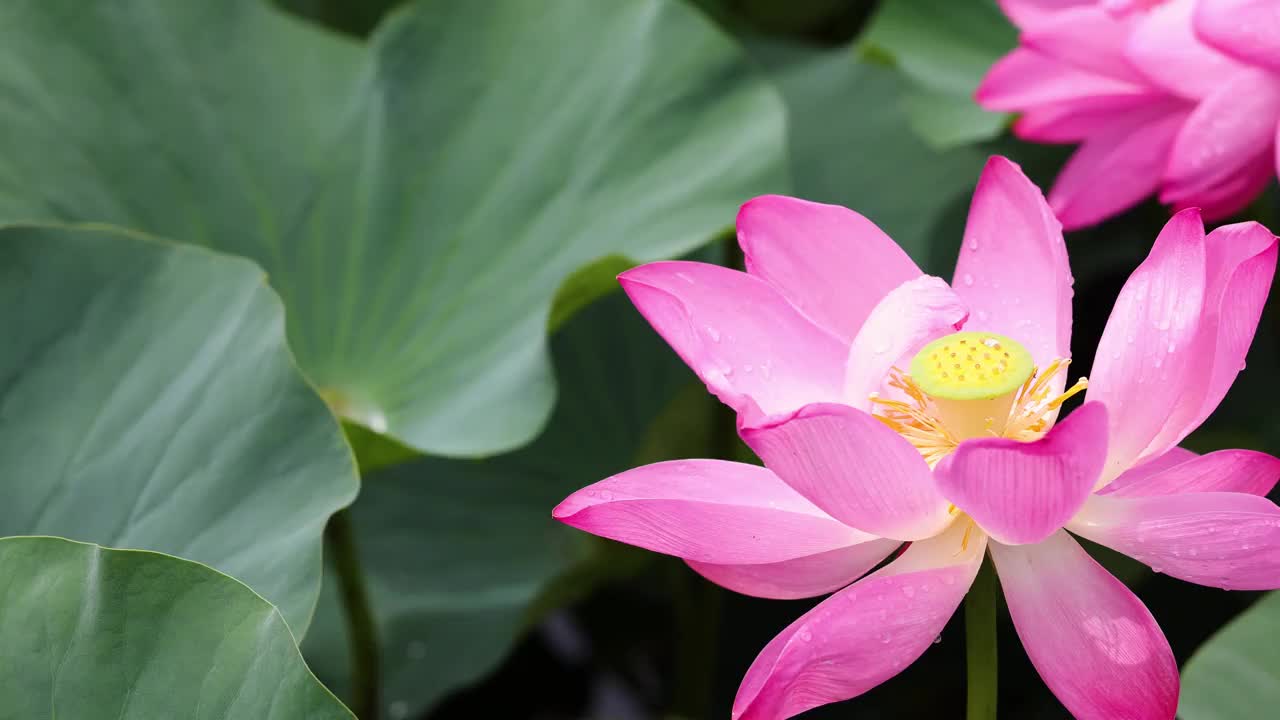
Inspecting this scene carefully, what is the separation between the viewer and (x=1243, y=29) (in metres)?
0.69

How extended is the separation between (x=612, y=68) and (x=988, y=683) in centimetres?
68

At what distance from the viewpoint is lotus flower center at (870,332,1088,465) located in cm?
49

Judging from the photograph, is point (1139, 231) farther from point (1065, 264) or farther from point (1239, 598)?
point (1065, 264)

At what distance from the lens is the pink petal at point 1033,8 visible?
2.79ft

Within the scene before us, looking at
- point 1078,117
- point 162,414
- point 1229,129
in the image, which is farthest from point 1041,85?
point 162,414

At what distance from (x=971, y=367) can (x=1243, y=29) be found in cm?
32

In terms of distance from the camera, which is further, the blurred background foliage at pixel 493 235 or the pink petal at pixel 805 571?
the blurred background foliage at pixel 493 235

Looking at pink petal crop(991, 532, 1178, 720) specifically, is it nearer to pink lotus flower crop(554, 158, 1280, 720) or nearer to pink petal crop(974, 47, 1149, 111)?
pink lotus flower crop(554, 158, 1280, 720)

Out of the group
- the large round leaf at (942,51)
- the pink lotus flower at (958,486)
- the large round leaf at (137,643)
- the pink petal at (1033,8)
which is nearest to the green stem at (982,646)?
the pink lotus flower at (958,486)

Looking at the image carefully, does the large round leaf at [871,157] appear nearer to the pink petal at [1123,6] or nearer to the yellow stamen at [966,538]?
the pink petal at [1123,6]

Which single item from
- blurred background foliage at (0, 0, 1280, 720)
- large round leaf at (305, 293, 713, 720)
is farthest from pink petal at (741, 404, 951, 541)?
large round leaf at (305, 293, 713, 720)

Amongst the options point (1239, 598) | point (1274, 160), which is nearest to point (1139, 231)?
point (1239, 598)

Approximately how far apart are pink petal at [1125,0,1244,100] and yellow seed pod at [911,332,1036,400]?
31 centimetres

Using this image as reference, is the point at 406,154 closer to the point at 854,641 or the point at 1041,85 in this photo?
the point at 1041,85
